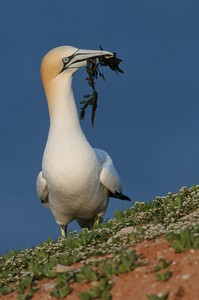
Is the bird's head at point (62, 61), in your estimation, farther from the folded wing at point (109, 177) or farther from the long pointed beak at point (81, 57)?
the folded wing at point (109, 177)

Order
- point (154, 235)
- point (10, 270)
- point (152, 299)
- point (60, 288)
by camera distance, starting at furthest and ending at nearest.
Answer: point (10, 270)
point (154, 235)
point (60, 288)
point (152, 299)

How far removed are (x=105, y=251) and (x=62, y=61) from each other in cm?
646

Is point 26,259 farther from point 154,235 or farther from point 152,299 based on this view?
point 152,299

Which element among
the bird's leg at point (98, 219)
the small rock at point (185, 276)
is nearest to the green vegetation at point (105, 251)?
the small rock at point (185, 276)

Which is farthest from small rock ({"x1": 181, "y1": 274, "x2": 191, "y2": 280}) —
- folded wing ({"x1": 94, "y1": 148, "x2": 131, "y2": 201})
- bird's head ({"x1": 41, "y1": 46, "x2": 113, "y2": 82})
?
bird's head ({"x1": 41, "y1": 46, "x2": 113, "y2": 82})

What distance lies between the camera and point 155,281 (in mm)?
11383

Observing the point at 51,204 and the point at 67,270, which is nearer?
the point at 67,270

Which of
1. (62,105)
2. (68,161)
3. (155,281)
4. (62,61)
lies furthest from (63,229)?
(155,281)

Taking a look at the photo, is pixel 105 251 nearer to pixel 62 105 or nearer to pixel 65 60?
pixel 62 105

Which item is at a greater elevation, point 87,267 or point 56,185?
point 56,185

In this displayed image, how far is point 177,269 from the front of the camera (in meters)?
11.5

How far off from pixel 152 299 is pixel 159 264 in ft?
4.02

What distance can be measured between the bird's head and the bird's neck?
182mm

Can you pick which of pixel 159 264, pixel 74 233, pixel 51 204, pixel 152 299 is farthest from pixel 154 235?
pixel 51 204
